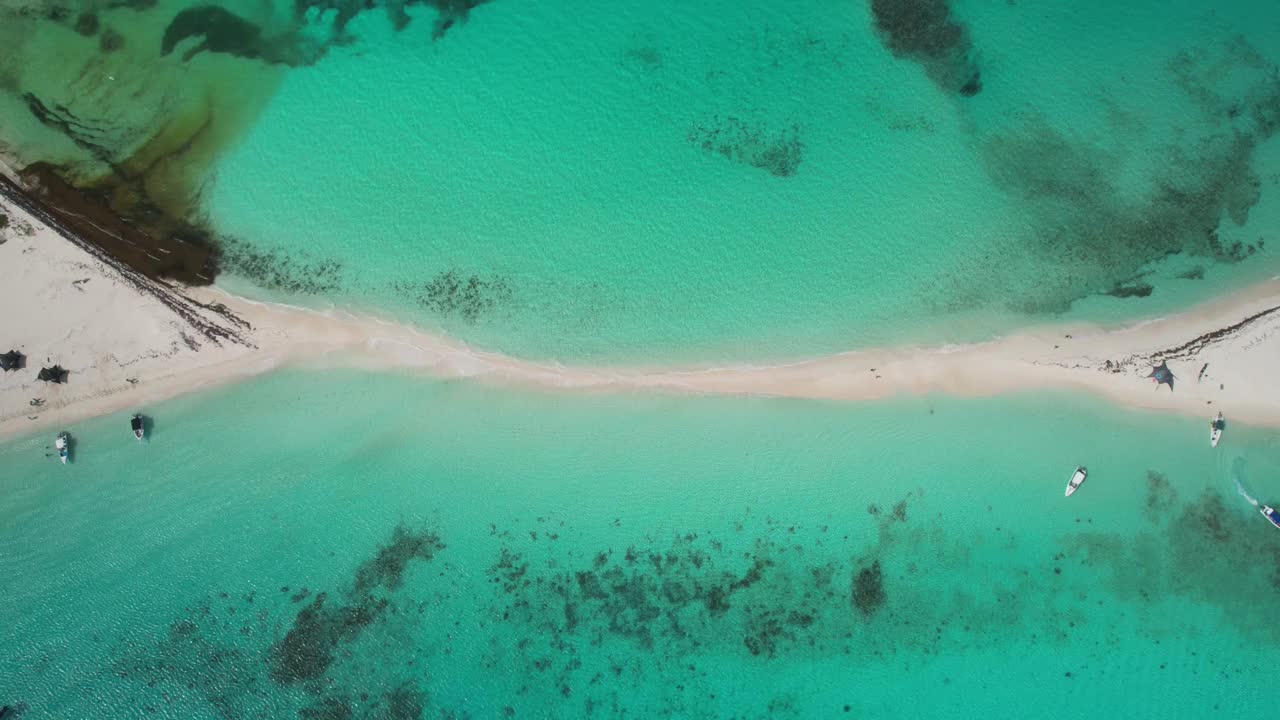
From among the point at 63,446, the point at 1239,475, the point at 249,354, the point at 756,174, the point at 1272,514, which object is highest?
the point at 756,174

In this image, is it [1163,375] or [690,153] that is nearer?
[1163,375]

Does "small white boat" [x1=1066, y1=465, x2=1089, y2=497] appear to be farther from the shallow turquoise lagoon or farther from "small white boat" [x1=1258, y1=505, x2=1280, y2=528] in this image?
"small white boat" [x1=1258, y1=505, x2=1280, y2=528]

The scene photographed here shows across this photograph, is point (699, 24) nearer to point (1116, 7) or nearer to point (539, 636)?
point (1116, 7)

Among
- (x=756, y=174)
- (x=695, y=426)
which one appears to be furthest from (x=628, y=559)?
(x=756, y=174)

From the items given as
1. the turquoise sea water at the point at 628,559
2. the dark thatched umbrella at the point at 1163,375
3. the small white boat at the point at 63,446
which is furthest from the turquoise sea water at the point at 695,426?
the dark thatched umbrella at the point at 1163,375

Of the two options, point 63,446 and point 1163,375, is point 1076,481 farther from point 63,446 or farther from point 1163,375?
point 63,446

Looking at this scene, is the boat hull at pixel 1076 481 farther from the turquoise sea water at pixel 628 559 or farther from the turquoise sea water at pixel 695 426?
the turquoise sea water at pixel 695 426
